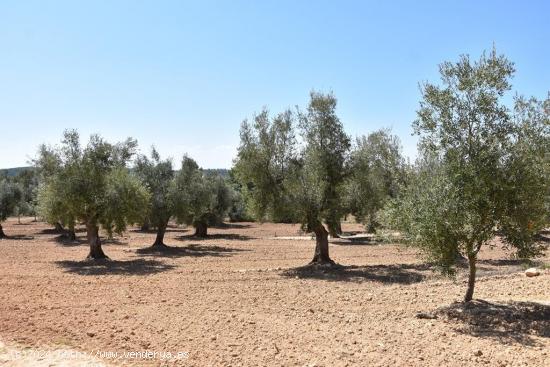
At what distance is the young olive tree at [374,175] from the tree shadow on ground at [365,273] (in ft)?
9.81

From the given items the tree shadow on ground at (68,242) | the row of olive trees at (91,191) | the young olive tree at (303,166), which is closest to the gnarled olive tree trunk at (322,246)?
the young olive tree at (303,166)

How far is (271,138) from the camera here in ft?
85.3

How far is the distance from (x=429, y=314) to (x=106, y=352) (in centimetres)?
859

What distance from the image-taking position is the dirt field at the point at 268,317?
10.1m

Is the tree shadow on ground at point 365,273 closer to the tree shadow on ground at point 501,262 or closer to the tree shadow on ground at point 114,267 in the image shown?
the tree shadow on ground at point 501,262

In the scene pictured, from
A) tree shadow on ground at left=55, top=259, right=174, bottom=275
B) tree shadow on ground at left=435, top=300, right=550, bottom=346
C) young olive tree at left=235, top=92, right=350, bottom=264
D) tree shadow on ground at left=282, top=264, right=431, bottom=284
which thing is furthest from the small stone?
tree shadow on ground at left=55, top=259, right=174, bottom=275

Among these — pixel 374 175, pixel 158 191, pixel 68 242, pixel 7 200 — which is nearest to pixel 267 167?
pixel 374 175

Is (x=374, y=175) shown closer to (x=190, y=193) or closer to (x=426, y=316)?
(x=190, y=193)

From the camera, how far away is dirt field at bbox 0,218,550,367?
33.3 feet

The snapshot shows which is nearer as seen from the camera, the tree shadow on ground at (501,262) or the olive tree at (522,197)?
the olive tree at (522,197)

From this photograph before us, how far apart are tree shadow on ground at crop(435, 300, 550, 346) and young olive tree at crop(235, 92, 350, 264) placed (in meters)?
11.1

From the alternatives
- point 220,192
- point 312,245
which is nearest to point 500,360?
point 312,245

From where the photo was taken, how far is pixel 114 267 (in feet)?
86.9

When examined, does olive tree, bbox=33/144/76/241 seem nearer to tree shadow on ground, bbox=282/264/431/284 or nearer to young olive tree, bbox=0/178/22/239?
tree shadow on ground, bbox=282/264/431/284
